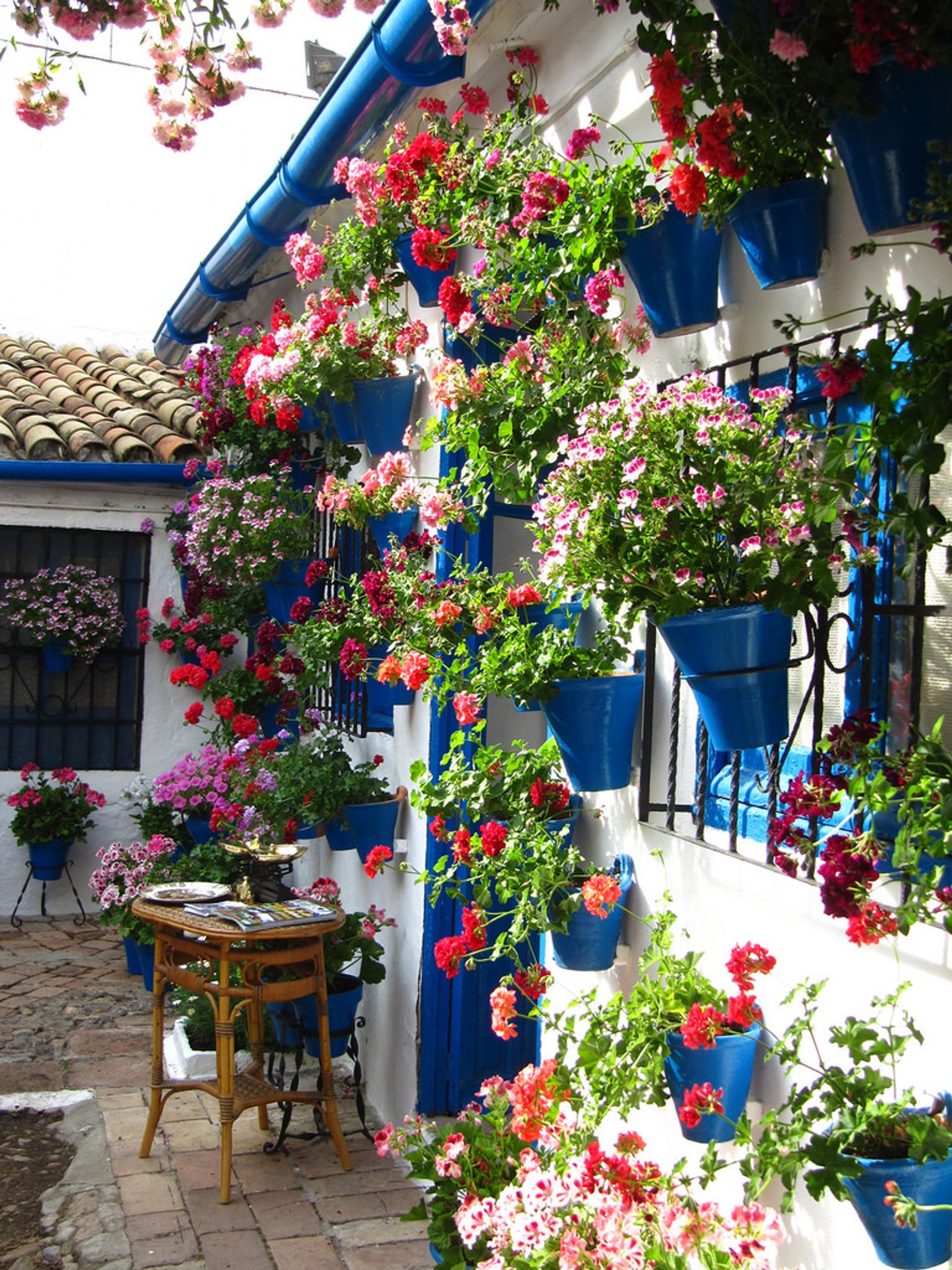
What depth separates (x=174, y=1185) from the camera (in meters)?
4.18

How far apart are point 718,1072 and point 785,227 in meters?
1.63

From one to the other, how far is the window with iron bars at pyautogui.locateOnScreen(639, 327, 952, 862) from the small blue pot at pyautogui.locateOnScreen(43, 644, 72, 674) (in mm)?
6315

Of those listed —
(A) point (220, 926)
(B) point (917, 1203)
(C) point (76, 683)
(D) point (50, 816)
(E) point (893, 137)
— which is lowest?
(D) point (50, 816)

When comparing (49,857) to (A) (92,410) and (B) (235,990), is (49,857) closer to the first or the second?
(A) (92,410)

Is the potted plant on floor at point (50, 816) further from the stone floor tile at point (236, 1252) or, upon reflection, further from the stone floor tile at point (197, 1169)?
the stone floor tile at point (236, 1252)

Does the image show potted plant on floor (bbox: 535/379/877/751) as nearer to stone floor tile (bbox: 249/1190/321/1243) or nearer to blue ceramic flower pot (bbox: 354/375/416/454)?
blue ceramic flower pot (bbox: 354/375/416/454)

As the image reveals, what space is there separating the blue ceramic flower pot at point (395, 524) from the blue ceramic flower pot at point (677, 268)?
191 cm

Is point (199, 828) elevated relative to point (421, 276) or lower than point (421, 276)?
lower

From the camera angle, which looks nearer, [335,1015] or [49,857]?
[335,1015]

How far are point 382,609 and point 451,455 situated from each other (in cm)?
83

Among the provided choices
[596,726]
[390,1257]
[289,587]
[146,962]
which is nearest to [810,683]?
[596,726]

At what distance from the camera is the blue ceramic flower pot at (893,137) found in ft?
5.75

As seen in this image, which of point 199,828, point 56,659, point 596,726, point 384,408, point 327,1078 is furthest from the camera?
point 56,659

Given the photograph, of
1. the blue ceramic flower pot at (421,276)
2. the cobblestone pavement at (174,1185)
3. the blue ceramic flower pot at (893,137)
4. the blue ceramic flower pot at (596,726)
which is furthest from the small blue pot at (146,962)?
the blue ceramic flower pot at (893,137)
